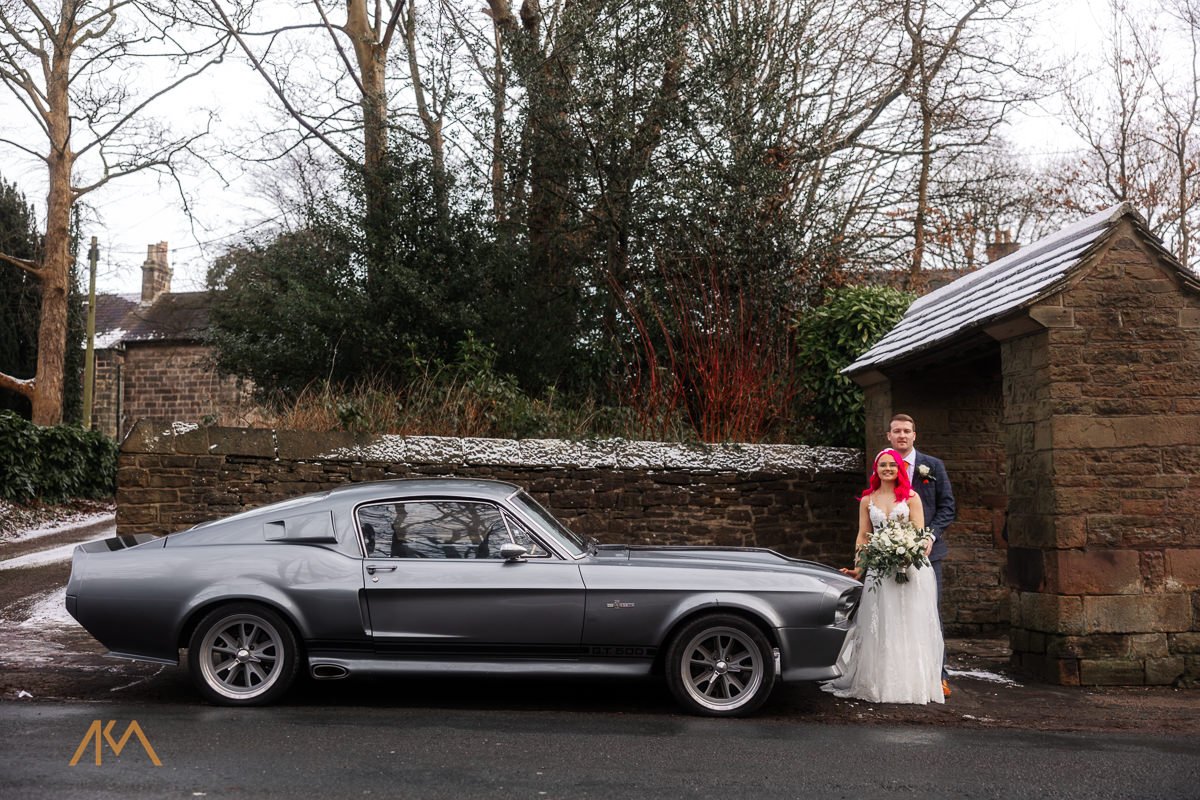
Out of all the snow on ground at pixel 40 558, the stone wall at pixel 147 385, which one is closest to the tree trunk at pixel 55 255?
the snow on ground at pixel 40 558

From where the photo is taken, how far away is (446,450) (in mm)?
11297

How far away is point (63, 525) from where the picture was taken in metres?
20.1

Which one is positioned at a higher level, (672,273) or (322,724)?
(672,273)

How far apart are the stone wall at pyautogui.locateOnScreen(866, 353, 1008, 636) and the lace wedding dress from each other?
3.59m

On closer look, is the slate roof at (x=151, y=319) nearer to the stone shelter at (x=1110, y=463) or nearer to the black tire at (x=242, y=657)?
the black tire at (x=242, y=657)

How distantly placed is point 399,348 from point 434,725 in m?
9.68

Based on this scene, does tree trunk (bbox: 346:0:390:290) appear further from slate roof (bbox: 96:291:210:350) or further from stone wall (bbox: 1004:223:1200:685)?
slate roof (bbox: 96:291:210:350)

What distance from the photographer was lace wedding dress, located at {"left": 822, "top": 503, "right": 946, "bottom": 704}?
22.9ft

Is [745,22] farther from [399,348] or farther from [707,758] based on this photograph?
[707,758]

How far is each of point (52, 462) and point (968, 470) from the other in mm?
18645

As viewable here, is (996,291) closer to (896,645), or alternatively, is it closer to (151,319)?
(896,645)

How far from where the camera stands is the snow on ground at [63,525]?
1825 cm

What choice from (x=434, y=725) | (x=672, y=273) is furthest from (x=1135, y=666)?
(x=672, y=273)

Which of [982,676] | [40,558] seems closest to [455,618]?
[982,676]
